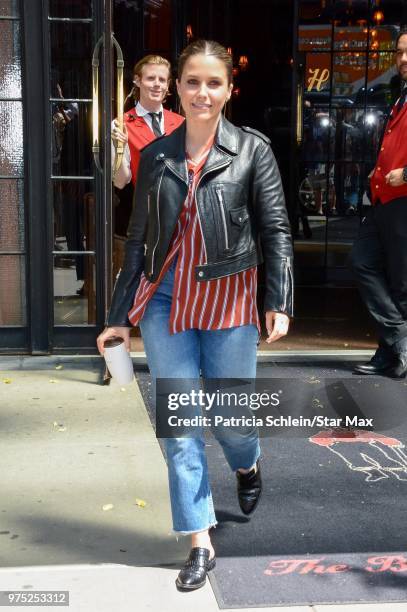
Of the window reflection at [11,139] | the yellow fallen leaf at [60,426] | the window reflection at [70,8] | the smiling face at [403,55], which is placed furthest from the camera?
the window reflection at [11,139]

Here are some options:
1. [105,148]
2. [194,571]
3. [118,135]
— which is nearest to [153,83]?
[118,135]

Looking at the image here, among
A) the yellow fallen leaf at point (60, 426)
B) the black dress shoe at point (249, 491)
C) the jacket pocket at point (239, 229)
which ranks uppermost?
the jacket pocket at point (239, 229)

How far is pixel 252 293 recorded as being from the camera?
3768 millimetres

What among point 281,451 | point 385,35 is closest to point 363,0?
point 385,35

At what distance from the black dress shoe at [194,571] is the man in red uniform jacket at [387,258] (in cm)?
322

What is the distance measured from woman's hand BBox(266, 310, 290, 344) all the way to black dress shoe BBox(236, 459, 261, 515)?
2.46ft

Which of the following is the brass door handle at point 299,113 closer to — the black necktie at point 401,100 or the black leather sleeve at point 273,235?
the black necktie at point 401,100

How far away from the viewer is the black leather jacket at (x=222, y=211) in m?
3.55

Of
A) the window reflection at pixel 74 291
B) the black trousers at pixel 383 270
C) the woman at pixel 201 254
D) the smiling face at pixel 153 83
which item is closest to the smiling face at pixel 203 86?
the woman at pixel 201 254

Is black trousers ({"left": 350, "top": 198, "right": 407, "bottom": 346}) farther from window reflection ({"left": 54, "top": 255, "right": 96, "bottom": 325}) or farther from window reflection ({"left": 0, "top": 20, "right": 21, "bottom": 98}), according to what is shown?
window reflection ({"left": 0, "top": 20, "right": 21, "bottom": 98})

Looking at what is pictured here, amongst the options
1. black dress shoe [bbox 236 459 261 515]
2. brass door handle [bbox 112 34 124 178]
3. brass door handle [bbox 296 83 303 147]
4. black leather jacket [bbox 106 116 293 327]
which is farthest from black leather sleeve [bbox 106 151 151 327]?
brass door handle [bbox 296 83 303 147]

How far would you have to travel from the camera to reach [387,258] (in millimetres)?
6539

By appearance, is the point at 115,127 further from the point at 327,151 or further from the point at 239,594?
the point at 327,151

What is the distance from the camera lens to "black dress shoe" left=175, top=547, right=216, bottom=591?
139 inches
